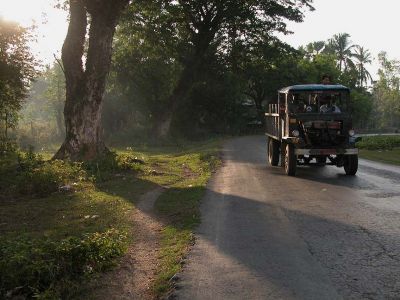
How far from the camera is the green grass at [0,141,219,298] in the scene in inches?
224

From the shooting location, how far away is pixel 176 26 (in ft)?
130

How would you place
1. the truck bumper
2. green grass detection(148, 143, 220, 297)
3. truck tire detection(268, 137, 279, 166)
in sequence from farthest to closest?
truck tire detection(268, 137, 279, 166)
the truck bumper
green grass detection(148, 143, 220, 297)

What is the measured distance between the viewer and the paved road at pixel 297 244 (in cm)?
545

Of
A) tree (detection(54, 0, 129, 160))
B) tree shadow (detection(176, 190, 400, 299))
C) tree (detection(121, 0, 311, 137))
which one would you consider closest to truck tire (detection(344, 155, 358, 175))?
tree shadow (detection(176, 190, 400, 299))

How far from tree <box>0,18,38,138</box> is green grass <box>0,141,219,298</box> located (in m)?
5.41

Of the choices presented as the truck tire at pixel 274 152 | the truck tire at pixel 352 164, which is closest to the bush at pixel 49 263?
the truck tire at pixel 352 164

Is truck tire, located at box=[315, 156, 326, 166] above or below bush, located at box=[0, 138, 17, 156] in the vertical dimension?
below

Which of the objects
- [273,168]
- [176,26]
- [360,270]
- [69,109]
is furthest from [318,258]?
[176,26]

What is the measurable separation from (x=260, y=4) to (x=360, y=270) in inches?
1306

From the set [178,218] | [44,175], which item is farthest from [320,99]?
[44,175]

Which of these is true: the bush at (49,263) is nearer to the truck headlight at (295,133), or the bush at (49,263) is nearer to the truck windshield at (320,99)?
the truck headlight at (295,133)

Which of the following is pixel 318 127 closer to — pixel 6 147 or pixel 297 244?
pixel 297 244

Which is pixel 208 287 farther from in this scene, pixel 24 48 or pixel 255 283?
pixel 24 48

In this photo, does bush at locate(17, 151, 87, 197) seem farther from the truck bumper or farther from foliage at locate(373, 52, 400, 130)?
foliage at locate(373, 52, 400, 130)
